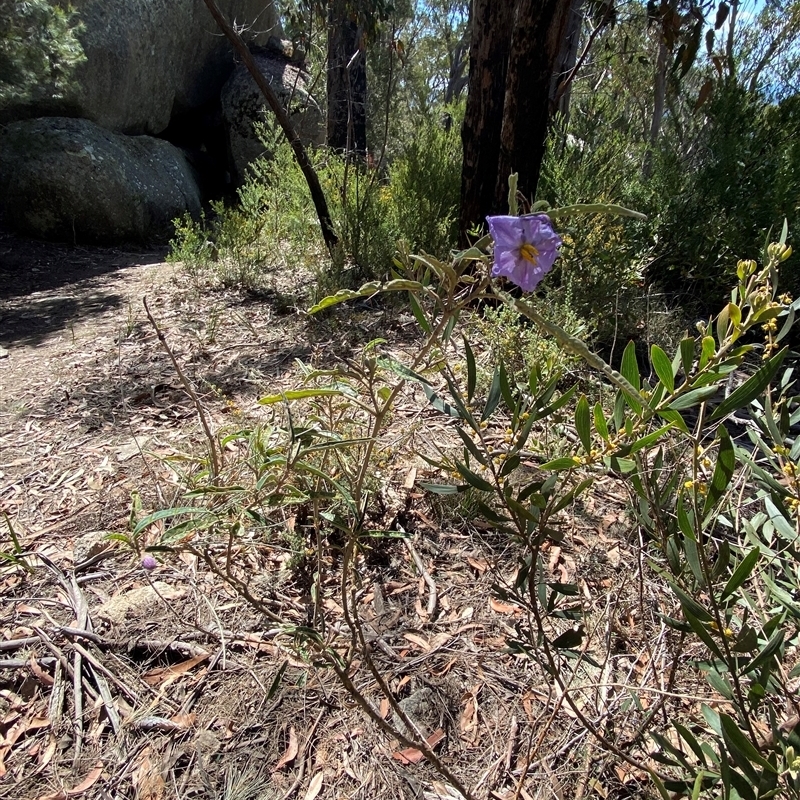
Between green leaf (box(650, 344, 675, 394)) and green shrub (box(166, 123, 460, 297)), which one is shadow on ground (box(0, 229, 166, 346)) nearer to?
green shrub (box(166, 123, 460, 297))

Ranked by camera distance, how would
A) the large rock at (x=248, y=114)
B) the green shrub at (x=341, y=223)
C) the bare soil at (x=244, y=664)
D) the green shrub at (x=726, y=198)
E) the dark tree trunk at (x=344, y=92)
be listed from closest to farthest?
the bare soil at (x=244, y=664), the green shrub at (x=726, y=198), the green shrub at (x=341, y=223), the dark tree trunk at (x=344, y=92), the large rock at (x=248, y=114)

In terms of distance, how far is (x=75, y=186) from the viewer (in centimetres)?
620

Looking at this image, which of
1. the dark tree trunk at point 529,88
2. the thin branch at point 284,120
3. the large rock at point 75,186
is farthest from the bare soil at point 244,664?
the large rock at point 75,186

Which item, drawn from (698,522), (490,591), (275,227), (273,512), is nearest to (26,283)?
(275,227)

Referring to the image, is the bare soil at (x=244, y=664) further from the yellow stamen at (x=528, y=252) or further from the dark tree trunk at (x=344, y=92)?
the dark tree trunk at (x=344, y=92)

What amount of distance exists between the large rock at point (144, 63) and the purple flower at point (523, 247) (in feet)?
21.4

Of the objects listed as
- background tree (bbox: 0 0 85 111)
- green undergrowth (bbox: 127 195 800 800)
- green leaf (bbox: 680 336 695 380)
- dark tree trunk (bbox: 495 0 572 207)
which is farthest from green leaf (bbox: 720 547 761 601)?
background tree (bbox: 0 0 85 111)

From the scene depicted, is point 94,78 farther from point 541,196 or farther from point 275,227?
point 541,196

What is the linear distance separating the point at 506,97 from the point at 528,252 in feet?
9.39

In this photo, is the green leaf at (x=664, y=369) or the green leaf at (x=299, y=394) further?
the green leaf at (x=299, y=394)

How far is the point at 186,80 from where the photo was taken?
8812mm

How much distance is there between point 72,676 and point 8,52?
552 cm

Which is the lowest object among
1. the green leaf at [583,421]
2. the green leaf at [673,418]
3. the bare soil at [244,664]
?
the bare soil at [244,664]

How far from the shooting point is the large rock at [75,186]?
611 centimetres
